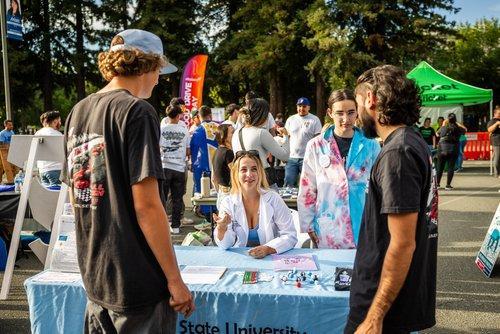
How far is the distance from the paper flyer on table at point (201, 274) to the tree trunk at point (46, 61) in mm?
29122

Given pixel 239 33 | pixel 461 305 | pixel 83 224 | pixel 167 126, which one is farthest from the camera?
pixel 239 33

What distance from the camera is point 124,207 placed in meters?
1.70

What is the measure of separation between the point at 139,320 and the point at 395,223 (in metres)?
0.97

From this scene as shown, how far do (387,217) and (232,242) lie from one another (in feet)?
6.23

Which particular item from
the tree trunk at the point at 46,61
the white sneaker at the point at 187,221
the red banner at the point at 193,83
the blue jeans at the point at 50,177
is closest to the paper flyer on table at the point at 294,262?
the blue jeans at the point at 50,177

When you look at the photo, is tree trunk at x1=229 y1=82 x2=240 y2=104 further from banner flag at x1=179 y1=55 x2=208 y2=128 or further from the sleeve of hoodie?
the sleeve of hoodie

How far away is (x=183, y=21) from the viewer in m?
28.0

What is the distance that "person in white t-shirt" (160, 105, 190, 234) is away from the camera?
22.9ft

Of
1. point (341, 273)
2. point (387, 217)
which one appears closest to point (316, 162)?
point (341, 273)

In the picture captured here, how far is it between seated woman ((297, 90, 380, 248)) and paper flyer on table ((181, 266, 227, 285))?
0.93 metres

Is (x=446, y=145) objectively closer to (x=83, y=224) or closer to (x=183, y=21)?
(x=83, y=224)

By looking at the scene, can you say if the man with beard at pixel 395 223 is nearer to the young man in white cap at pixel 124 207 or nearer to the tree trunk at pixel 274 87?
the young man in white cap at pixel 124 207

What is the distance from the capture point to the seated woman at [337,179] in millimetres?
3318

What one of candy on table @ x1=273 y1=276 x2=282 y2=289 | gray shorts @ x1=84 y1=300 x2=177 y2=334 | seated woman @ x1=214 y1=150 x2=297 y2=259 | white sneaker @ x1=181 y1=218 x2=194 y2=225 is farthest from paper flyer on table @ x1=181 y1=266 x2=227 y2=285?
white sneaker @ x1=181 y1=218 x2=194 y2=225
